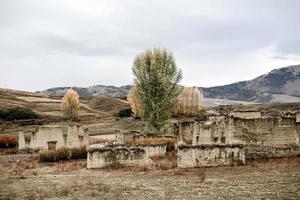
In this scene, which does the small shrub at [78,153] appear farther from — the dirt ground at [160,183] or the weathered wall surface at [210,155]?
the weathered wall surface at [210,155]

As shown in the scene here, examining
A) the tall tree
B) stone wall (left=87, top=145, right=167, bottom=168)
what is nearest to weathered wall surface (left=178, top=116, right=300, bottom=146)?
stone wall (left=87, top=145, right=167, bottom=168)

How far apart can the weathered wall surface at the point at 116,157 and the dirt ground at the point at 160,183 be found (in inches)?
40.0

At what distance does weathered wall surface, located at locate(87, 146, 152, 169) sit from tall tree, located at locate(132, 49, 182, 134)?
2166 cm

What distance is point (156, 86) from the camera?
55.6 meters

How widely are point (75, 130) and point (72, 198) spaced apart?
2699cm

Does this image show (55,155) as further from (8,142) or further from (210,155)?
(8,142)

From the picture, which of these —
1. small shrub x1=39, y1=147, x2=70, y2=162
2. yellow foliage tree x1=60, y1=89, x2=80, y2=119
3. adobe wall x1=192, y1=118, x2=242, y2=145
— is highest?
yellow foliage tree x1=60, y1=89, x2=80, y2=119

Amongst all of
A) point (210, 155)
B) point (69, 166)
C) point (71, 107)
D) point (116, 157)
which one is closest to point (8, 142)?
point (69, 166)

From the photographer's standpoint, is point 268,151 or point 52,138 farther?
point 52,138

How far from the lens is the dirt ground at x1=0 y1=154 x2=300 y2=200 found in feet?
64.5

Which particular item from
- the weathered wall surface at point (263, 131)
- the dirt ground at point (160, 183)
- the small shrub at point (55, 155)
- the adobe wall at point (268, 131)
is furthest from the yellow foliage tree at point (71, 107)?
the adobe wall at point (268, 131)

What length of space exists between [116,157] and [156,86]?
25.2 metres

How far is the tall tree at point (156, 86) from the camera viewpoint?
5375cm

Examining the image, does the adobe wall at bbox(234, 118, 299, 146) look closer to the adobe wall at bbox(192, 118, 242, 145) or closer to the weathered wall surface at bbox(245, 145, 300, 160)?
the weathered wall surface at bbox(245, 145, 300, 160)
